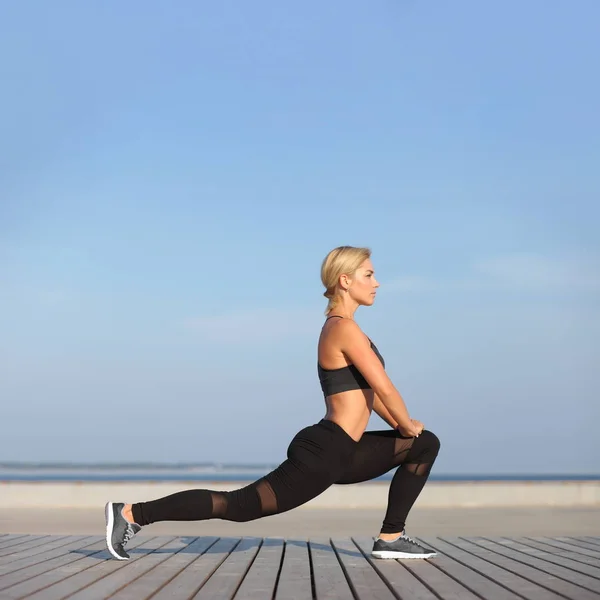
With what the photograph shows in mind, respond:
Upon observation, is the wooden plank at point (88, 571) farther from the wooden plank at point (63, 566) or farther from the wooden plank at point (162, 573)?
the wooden plank at point (162, 573)

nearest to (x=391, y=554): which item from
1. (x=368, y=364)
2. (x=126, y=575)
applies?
(x=368, y=364)

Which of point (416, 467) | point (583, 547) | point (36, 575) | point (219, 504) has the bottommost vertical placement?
point (36, 575)

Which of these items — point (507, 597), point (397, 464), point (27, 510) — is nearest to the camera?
point (507, 597)

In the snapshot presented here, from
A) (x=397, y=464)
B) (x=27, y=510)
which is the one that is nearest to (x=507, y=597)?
(x=397, y=464)

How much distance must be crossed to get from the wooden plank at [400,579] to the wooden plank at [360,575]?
3 cm

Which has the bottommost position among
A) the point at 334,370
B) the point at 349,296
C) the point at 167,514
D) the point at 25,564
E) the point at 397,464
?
the point at 25,564

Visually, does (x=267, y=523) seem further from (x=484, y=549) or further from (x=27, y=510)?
(x=484, y=549)

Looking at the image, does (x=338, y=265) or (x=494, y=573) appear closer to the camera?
→ (x=494, y=573)

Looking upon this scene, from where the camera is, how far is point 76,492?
13.2 m

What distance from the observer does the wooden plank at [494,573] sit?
3.46 metres

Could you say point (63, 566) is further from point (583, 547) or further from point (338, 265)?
point (583, 547)

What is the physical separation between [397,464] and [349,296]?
2.98ft

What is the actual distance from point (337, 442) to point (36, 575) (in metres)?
1.46

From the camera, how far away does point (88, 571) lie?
161 inches
